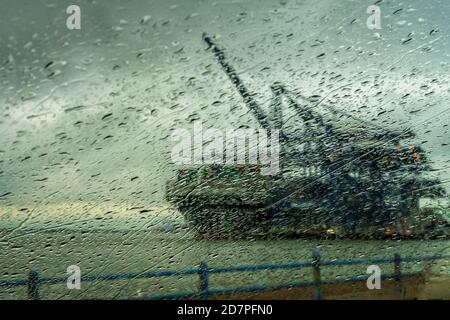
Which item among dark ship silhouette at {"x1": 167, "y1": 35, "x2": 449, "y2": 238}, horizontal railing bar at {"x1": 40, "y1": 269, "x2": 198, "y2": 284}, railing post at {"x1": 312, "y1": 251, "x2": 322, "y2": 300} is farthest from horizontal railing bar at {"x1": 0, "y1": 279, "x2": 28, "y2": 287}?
railing post at {"x1": 312, "y1": 251, "x2": 322, "y2": 300}

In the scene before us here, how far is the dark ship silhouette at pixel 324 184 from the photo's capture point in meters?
4.11

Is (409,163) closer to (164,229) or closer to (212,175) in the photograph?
(212,175)

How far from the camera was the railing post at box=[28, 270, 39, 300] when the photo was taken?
12.0 ft

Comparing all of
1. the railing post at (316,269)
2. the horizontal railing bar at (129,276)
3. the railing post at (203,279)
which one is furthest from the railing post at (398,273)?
the horizontal railing bar at (129,276)

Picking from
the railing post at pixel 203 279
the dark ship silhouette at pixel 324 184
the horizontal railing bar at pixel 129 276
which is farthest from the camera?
the dark ship silhouette at pixel 324 184

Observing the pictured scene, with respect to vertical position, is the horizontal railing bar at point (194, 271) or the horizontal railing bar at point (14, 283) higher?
the horizontal railing bar at point (194, 271)

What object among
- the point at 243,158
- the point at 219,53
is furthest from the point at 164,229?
the point at 219,53

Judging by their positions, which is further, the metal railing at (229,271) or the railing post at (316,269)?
the railing post at (316,269)

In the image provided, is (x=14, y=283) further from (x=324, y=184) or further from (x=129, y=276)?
(x=324, y=184)

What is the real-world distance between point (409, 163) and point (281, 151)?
1.16 metres

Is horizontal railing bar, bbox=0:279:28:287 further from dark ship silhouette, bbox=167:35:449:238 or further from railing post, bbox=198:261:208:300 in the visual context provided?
dark ship silhouette, bbox=167:35:449:238

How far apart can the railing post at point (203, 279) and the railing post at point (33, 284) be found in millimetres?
1162

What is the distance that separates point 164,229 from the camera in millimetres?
3762

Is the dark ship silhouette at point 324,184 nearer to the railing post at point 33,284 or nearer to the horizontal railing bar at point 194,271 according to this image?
the horizontal railing bar at point 194,271
